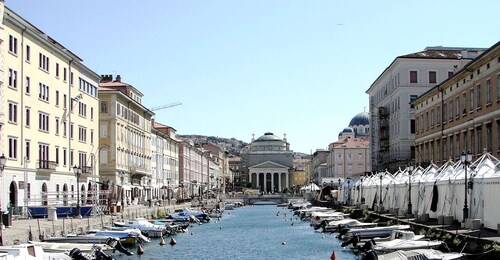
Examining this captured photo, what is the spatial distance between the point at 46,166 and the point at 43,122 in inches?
150

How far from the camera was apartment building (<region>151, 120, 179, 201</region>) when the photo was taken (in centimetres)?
11781

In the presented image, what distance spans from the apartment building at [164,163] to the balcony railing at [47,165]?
169ft

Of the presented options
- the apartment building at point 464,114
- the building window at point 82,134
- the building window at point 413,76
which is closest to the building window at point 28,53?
the building window at point 82,134

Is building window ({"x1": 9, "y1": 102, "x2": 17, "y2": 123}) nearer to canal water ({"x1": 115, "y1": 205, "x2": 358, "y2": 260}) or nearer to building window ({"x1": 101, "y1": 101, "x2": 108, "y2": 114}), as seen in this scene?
canal water ({"x1": 115, "y1": 205, "x2": 358, "y2": 260})

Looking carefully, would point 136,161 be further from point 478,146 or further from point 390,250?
point 390,250

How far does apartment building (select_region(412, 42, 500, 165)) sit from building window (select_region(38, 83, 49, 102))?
35.3 metres

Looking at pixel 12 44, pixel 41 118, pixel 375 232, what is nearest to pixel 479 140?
pixel 375 232

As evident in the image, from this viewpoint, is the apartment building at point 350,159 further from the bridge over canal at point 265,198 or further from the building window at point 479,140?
the building window at point 479,140

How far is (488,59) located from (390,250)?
2357 centimetres

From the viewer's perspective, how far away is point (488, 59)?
2061 inches

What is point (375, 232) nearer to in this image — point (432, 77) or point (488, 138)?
point (488, 138)

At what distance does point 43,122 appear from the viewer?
61.5 metres

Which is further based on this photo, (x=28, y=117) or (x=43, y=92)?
(x=43, y=92)

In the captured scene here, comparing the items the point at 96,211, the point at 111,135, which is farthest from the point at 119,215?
the point at 111,135
